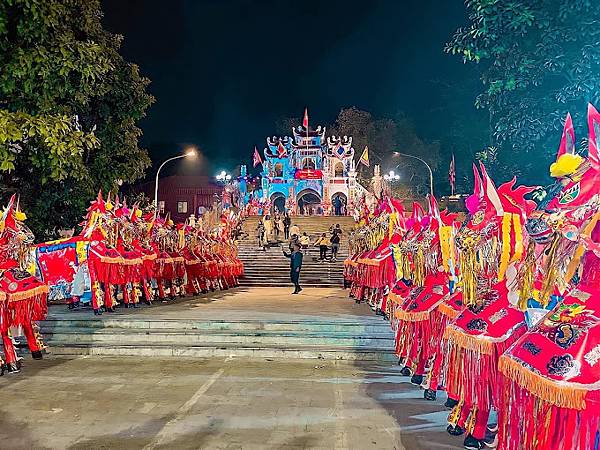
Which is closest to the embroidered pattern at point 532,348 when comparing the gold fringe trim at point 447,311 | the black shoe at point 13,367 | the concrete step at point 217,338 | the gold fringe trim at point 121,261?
the gold fringe trim at point 447,311

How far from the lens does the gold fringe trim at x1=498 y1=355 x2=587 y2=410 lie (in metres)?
2.71

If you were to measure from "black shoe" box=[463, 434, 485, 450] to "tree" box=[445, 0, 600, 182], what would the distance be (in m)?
4.00

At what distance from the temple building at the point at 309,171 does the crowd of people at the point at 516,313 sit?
3943cm

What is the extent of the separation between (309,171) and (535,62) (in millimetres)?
40179

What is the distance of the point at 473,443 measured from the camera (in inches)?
164

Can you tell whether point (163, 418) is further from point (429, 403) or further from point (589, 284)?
point (589, 284)

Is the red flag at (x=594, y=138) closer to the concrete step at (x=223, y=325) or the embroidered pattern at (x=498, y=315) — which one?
the embroidered pattern at (x=498, y=315)

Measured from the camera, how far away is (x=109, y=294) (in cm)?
972

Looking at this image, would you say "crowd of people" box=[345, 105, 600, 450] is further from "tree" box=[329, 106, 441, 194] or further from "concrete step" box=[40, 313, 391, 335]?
"tree" box=[329, 106, 441, 194]

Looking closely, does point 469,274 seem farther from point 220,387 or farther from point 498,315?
point 220,387

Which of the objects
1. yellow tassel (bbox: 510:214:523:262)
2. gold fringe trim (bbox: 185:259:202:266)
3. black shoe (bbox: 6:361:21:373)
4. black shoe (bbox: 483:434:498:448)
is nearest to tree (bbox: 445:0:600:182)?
yellow tassel (bbox: 510:214:523:262)

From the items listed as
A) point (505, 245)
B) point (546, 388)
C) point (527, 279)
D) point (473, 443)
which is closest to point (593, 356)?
point (546, 388)

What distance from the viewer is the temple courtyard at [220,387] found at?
4.42 m

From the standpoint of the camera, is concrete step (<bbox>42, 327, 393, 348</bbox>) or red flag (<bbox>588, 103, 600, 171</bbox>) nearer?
red flag (<bbox>588, 103, 600, 171</bbox>)
